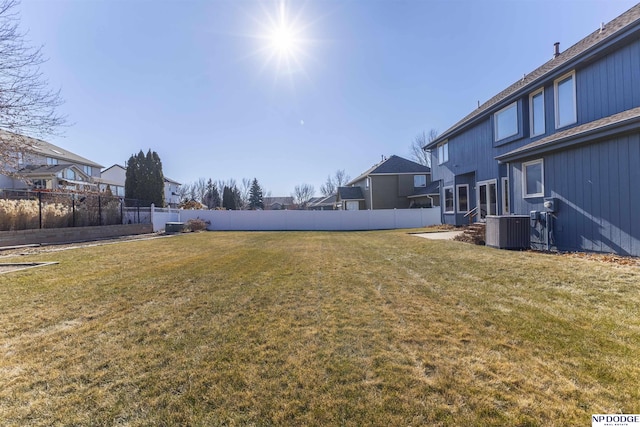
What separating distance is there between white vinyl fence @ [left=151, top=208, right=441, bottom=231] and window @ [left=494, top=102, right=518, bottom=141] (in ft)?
33.6

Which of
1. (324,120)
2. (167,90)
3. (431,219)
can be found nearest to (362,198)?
(431,219)

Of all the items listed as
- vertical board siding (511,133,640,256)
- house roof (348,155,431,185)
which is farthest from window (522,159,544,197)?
house roof (348,155,431,185)

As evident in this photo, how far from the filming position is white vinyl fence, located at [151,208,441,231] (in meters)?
21.3

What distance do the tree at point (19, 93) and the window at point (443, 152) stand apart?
17557mm

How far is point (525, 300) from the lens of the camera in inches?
150

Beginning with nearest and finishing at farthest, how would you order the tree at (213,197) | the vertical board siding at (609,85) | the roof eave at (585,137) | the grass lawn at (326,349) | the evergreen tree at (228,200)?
1. the grass lawn at (326,349)
2. the roof eave at (585,137)
3. the vertical board siding at (609,85)
4. the evergreen tree at (228,200)
5. the tree at (213,197)

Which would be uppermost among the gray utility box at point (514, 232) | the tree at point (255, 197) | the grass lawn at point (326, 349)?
the tree at point (255, 197)

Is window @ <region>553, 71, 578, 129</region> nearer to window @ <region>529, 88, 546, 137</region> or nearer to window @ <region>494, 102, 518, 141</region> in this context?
window @ <region>529, 88, 546, 137</region>

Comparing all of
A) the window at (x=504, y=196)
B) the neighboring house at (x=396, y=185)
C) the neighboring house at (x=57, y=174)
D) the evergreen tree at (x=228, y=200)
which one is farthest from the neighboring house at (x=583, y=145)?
the evergreen tree at (x=228, y=200)

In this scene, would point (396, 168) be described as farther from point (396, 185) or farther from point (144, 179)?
point (144, 179)

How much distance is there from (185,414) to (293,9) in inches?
456

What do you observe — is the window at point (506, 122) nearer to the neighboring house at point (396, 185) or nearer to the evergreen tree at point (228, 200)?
the neighboring house at point (396, 185)

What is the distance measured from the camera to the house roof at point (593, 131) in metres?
5.71

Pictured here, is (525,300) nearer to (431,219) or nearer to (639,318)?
(639,318)
